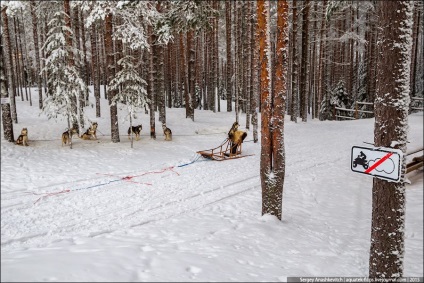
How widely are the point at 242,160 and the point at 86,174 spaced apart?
625 centimetres

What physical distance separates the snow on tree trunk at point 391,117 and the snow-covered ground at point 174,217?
60.0 inches

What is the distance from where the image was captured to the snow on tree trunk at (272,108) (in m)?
7.07

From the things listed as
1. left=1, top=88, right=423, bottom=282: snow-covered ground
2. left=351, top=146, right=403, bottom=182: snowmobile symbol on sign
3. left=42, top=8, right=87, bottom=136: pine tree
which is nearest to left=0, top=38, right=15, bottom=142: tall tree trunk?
left=1, top=88, right=423, bottom=282: snow-covered ground

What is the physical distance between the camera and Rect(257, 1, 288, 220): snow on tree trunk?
7070 mm

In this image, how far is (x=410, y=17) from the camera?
3809 mm

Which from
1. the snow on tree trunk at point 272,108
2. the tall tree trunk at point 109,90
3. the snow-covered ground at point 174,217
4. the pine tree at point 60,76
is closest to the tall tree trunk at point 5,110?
the snow-covered ground at point 174,217

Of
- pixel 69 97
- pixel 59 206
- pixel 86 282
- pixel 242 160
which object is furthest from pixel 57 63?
pixel 86 282

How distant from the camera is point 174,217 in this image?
7.67 meters

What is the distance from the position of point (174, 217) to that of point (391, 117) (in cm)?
523

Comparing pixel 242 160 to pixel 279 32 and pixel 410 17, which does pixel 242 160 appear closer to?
pixel 279 32

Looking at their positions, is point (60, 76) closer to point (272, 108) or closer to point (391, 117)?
point (272, 108)

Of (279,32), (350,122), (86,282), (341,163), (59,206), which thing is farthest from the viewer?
(350,122)

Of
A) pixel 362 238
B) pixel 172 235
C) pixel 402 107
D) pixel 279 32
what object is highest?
pixel 279 32

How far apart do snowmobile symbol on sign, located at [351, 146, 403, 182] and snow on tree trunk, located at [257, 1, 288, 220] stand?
310 centimetres
